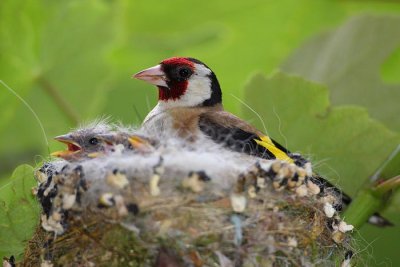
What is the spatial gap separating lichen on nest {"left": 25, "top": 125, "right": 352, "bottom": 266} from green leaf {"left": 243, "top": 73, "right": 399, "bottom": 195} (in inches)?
23.5

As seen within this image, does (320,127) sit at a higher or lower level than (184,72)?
lower

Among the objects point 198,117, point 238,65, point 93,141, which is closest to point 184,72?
point 198,117

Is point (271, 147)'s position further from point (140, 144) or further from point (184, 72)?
point (184, 72)

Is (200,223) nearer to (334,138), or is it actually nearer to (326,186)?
(326,186)

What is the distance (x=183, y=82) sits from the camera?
14.1ft

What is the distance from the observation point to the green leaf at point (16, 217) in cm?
343

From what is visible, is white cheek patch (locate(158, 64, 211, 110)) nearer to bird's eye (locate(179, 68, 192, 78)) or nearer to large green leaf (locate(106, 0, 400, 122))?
bird's eye (locate(179, 68, 192, 78))

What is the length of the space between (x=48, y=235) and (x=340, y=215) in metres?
1.04

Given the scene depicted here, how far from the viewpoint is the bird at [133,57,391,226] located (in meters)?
3.70

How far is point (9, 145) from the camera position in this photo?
223 inches

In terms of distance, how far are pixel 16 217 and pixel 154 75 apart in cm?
97

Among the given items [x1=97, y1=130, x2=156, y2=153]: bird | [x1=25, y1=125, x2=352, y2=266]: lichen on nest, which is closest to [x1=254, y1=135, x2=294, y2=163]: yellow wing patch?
[x1=25, y1=125, x2=352, y2=266]: lichen on nest

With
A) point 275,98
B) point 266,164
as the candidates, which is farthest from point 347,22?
point 266,164

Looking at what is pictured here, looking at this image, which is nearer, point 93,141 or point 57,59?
point 93,141
